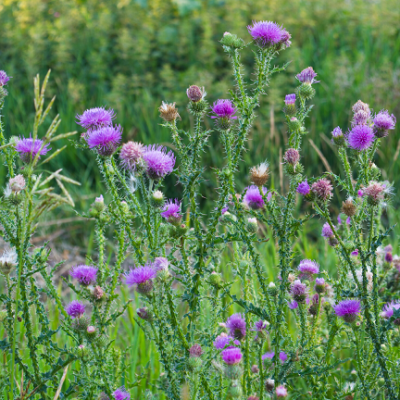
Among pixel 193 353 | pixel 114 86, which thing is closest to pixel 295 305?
pixel 193 353

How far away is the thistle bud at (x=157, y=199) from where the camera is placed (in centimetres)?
113

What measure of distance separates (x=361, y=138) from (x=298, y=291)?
0.41m

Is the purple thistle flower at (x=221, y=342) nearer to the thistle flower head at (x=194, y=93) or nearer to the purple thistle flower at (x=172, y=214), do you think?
the purple thistle flower at (x=172, y=214)

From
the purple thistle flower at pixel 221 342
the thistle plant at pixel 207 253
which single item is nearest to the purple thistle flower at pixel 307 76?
the thistle plant at pixel 207 253

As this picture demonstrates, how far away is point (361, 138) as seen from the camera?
4.06 ft

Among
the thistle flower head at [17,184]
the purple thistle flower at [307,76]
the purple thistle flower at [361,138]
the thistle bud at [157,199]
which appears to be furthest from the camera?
the purple thistle flower at [307,76]

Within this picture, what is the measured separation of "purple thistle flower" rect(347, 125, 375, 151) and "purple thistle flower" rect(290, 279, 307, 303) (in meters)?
0.37

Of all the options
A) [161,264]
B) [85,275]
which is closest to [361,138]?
[161,264]

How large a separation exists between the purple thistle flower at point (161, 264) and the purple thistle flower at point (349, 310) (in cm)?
45

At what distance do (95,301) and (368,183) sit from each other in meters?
0.71

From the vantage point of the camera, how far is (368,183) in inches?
49.0

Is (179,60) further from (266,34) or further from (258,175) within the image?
(258,175)

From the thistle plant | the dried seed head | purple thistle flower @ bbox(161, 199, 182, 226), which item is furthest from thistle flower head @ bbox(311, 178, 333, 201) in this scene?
purple thistle flower @ bbox(161, 199, 182, 226)

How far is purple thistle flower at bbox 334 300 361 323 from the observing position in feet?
4.07
